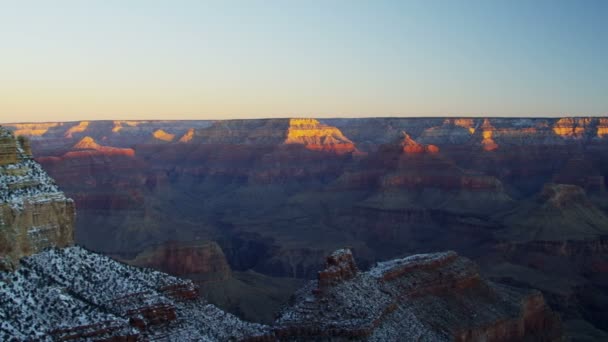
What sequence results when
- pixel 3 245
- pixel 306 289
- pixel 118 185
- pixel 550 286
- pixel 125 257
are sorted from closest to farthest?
pixel 3 245
pixel 306 289
pixel 550 286
pixel 125 257
pixel 118 185

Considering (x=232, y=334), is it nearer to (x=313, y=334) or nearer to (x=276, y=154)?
(x=313, y=334)

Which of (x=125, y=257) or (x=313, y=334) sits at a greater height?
(x=313, y=334)

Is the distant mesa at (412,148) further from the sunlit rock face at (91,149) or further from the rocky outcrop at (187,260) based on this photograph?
the rocky outcrop at (187,260)

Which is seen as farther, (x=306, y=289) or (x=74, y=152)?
(x=74, y=152)

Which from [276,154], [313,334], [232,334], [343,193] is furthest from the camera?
[276,154]

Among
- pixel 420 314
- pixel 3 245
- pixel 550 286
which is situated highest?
pixel 3 245

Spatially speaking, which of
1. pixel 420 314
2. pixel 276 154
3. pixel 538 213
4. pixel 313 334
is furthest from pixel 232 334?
pixel 276 154
